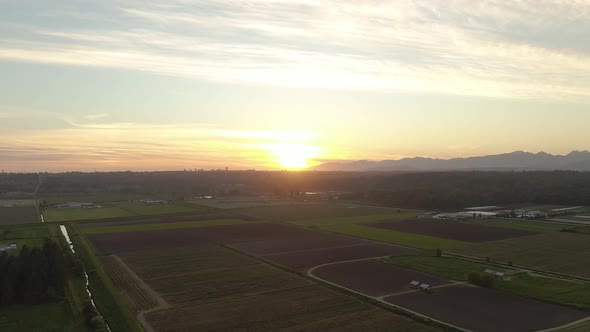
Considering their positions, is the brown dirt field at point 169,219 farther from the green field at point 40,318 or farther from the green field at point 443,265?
the green field at point 40,318

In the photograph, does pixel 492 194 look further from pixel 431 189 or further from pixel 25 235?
pixel 25 235

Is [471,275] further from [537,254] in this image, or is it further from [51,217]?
[51,217]

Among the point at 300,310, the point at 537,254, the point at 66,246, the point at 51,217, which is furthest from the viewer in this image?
the point at 51,217

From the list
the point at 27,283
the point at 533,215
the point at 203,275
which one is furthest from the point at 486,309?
the point at 533,215

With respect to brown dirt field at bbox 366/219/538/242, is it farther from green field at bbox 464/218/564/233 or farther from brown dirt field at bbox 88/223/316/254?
brown dirt field at bbox 88/223/316/254

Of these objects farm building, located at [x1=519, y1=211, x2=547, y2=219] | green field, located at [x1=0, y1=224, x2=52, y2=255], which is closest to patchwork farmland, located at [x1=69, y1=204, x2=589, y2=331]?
green field, located at [x1=0, y1=224, x2=52, y2=255]

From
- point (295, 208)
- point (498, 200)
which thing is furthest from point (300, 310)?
point (498, 200)
